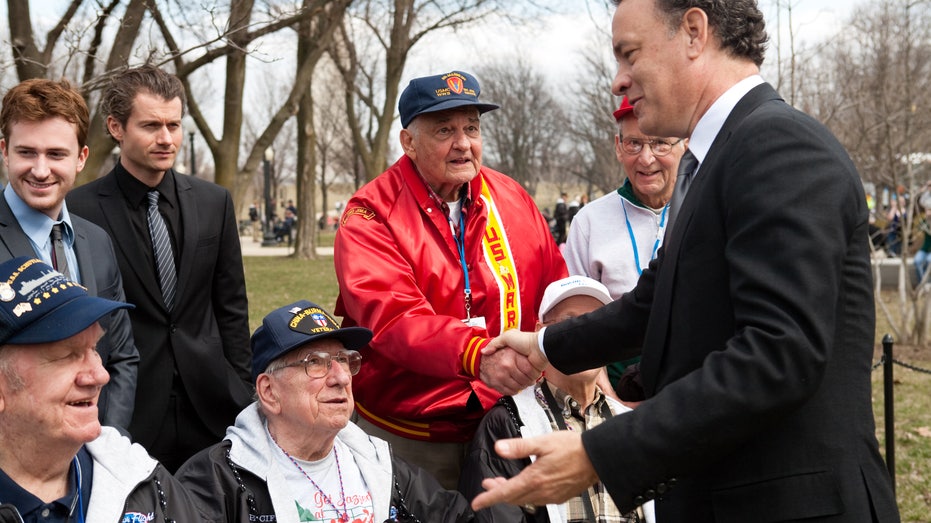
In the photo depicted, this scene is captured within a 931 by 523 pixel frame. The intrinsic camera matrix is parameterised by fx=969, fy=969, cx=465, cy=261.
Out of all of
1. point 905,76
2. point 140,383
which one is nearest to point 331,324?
point 140,383

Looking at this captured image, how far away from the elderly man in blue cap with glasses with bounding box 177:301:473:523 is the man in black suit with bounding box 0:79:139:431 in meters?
0.50

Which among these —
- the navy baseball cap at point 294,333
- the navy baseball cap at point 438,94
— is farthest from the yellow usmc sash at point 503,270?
the navy baseball cap at point 294,333

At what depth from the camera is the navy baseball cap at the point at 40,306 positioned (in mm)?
2578

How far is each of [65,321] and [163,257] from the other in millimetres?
1478

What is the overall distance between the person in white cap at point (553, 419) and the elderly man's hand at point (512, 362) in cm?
24

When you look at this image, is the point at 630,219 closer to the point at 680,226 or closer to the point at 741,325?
the point at 680,226

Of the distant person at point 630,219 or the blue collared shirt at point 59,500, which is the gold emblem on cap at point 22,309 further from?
the distant person at point 630,219

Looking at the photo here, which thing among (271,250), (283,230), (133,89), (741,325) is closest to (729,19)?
(741,325)

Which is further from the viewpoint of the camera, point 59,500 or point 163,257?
point 163,257

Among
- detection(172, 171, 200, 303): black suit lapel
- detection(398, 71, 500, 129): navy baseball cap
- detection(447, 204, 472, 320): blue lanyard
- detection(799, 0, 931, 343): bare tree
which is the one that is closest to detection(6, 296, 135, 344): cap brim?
detection(172, 171, 200, 303): black suit lapel

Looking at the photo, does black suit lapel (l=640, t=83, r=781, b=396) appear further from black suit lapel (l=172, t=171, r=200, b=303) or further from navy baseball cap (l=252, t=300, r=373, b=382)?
black suit lapel (l=172, t=171, r=200, b=303)

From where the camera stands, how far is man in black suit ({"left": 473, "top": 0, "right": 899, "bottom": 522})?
6.35 feet

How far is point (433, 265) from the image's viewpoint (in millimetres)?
3826

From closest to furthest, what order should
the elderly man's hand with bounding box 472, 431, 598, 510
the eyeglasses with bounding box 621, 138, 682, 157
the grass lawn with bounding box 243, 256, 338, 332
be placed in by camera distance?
the elderly man's hand with bounding box 472, 431, 598, 510 < the eyeglasses with bounding box 621, 138, 682, 157 < the grass lawn with bounding box 243, 256, 338, 332
